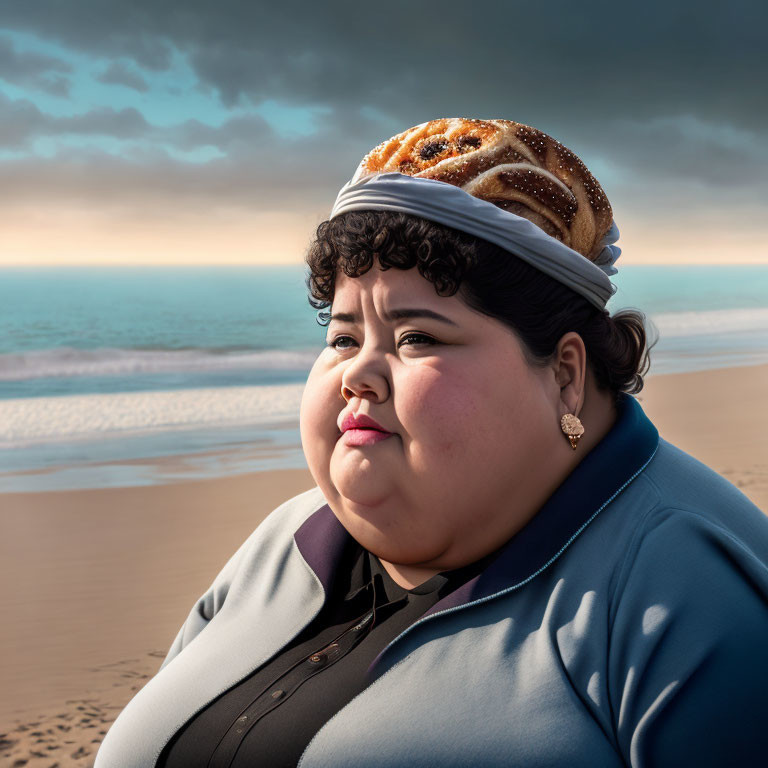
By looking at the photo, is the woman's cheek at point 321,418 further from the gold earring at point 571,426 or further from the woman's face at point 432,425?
the gold earring at point 571,426

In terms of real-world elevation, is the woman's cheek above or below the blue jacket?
above

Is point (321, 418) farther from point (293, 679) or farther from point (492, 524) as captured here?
point (293, 679)

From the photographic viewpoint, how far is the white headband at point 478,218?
59.6 inches

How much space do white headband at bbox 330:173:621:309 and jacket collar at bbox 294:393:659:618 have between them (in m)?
0.27

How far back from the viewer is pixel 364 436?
1548 mm

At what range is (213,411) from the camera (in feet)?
41.4

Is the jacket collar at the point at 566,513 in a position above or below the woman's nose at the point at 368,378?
below

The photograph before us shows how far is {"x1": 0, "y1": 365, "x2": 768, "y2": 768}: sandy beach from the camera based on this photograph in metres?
4.39

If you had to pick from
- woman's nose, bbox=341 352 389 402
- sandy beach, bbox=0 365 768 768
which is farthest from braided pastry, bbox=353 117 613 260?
sandy beach, bbox=0 365 768 768

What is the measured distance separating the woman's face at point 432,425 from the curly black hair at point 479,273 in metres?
0.02

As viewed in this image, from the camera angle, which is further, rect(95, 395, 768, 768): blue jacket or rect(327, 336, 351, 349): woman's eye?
rect(327, 336, 351, 349): woman's eye

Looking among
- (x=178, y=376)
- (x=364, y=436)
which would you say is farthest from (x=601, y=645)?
(x=178, y=376)

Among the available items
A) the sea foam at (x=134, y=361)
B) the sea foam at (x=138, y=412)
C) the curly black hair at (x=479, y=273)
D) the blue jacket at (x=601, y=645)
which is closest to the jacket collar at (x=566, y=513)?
the blue jacket at (x=601, y=645)

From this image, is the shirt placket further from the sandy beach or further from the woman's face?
the sandy beach
